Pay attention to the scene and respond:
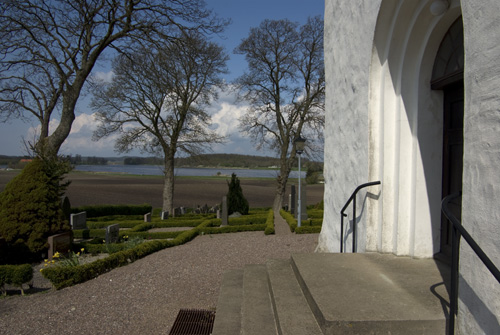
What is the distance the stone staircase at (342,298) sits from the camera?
2.33 meters

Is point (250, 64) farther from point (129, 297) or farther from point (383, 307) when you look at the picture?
point (383, 307)

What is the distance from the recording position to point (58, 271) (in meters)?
6.56

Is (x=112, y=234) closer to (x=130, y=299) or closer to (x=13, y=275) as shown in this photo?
(x=13, y=275)

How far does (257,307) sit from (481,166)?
87.7 inches

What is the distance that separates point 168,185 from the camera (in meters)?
21.5

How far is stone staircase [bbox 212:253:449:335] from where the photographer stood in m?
2.33

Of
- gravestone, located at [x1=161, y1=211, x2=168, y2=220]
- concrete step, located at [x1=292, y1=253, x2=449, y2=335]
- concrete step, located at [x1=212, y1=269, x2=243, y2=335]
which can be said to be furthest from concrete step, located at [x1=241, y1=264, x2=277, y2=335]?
gravestone, located at [x1=161, y1=211, x2=168, y2=220]

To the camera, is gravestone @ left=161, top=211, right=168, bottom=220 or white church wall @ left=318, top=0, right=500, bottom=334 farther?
gravestone @ left=161, top=211, right=168, bottom=220

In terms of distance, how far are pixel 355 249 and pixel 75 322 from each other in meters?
3.92

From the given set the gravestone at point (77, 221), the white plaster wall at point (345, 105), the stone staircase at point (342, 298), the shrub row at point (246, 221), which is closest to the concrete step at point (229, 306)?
the stone staircase at point (342, 298)

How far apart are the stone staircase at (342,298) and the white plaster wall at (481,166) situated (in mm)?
310

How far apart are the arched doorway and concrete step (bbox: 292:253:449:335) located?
2.30ft

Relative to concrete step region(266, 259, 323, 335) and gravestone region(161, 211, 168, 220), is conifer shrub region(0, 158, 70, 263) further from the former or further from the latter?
concrete step region(266, 259, 323, 335)

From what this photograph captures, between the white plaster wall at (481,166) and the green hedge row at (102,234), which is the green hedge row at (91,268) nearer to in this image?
the green hedge row at (102,234)
